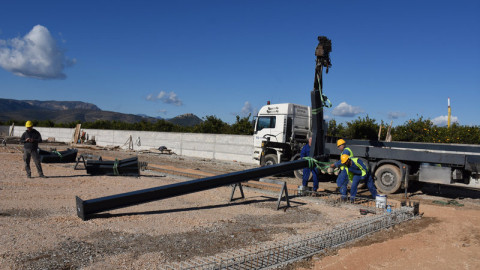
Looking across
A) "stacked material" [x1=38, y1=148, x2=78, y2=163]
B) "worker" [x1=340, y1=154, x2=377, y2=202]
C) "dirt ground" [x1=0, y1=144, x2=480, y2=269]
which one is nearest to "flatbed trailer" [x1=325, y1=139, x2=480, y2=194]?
"dirt ground" [x1=0, y1=144, x2=480, y2=269]

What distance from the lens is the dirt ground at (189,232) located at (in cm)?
429

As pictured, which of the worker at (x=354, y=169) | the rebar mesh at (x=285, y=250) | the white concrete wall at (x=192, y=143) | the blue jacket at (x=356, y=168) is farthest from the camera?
the white concrete wall at (x=192, y=143)

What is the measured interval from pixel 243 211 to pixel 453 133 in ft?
55.0

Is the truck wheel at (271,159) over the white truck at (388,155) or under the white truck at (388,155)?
under

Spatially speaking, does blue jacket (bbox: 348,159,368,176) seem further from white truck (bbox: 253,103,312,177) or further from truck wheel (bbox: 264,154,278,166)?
truck wheel (bbox: 264,154,278,166)

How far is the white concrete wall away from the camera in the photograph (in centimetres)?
2125

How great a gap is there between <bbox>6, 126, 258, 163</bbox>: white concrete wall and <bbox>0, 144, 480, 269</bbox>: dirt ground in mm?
12268

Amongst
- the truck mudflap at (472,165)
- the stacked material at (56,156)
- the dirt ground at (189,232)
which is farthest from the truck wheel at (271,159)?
the stacked material at (56,156)

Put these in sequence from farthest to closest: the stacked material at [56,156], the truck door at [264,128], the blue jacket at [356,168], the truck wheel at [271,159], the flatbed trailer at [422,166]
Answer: the truck door at [264,128] → the truck wheel at [271,159] → the stacked material at [56,156] → the flatbed trailer at [422,166] → the blue jacket at [356,168]

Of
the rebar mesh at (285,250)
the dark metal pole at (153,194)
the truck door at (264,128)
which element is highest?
the truck door at (264,128)

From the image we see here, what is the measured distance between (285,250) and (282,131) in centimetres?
966

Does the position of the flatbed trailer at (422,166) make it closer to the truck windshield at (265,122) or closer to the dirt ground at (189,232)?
the dirt ground at (189,232)

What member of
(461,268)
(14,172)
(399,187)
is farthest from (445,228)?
(14,172)

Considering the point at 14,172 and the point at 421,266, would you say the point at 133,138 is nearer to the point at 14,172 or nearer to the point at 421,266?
the point at 14,172
